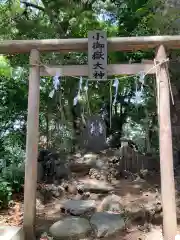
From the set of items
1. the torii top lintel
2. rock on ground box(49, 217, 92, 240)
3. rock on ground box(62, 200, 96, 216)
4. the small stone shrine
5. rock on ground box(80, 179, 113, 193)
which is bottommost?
rock on ground box(49, 217, 92, 240)

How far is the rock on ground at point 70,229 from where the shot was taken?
463 centimetres

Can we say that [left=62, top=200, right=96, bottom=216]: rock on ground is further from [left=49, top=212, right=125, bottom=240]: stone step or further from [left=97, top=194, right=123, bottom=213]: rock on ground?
[left=49, top=212, right=125, bottom=240]: stone step

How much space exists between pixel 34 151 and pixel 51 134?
711 centimetres

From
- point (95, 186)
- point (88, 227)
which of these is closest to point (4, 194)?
point (88, 227)

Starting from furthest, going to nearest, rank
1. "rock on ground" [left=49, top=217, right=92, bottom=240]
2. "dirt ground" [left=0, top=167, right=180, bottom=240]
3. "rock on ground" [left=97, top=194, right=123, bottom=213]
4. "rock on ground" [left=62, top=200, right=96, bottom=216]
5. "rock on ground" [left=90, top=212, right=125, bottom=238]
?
"rock on ground" [left=97, top=194, right=123, bottom=213]
"rock on ground" [left=62, top=200, right=96, bottom=216]
"dirt ground" [left=0, top=167, right=180, bottom=240]
"rock on ground" [left=90, top=212, right=125, bottom=238]
"rock on ground" [left=49, top=217, right=92, bottom=240]

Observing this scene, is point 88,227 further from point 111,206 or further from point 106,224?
point 111,206

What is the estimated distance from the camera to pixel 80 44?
15.9 ft

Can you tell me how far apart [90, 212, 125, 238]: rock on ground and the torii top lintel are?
2.79 meters

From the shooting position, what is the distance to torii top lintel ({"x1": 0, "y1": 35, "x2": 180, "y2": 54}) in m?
4.79

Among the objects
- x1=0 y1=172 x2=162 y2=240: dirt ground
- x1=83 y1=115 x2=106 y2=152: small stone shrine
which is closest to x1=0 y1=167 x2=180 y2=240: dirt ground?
x1=0 y1=172 x2=162 y2=240: dirt ground

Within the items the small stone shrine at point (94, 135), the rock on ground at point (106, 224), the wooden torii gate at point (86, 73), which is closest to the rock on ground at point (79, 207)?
the rock on ground at point (106, 224)

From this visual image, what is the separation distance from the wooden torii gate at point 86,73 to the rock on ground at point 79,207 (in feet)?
4.31

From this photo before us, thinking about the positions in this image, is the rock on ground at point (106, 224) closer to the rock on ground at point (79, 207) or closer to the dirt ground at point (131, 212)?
the dirt ground at point (131, 212)

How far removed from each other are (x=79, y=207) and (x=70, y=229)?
115 centimetres
